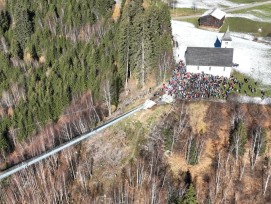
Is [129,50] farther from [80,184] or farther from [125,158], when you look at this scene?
[80,184]

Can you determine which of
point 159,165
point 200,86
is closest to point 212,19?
point 200,86

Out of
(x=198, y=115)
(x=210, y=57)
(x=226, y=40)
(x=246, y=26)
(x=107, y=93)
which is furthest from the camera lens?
(x=246, y=26)

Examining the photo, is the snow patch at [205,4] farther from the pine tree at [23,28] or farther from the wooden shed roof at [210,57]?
the pine tree at [23,28]

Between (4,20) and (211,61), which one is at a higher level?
(4,20)

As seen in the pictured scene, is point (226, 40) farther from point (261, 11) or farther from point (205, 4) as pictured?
point (205, 4)

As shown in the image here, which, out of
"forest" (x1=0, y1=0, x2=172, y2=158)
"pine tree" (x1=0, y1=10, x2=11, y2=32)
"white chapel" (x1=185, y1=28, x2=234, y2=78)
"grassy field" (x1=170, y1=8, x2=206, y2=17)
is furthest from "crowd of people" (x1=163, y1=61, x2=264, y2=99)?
"pine tree" (x1=0, y1=10, x2=11, y2=32)

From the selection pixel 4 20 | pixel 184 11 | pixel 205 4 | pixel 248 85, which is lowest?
pixel 248 85

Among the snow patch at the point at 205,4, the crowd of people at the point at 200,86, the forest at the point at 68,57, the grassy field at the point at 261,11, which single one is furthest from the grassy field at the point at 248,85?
the snow patch at the point at 205,4
